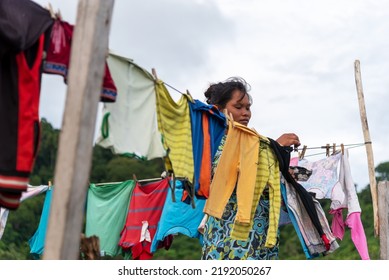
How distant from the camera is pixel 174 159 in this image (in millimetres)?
3967

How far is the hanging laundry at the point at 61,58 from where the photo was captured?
11.0 ft

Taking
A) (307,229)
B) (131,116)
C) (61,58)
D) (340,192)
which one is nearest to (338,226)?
(340,192)

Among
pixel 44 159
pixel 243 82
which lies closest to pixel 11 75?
pixel 243 82

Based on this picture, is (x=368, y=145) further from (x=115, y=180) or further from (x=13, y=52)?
(x=115, y=180)

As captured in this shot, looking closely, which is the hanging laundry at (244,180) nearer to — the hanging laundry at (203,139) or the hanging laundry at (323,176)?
the hanging laundry at (203,139)

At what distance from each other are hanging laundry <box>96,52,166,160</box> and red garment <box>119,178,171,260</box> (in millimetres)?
2361

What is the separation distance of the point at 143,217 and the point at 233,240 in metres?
1.86

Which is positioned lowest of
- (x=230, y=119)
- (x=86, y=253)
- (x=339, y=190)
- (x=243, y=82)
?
(x=86, y=253)

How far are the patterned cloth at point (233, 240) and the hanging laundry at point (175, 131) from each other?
0.38 metres

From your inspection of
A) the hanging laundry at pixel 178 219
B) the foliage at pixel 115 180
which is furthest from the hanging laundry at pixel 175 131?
the foliage at pixel 115 180

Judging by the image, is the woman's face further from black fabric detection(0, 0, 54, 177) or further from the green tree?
the green tree

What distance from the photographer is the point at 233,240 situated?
4.42 meters
